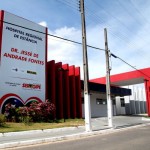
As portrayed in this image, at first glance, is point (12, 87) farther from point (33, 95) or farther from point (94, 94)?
point (94, 94)

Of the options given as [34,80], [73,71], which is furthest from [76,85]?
[34,80]

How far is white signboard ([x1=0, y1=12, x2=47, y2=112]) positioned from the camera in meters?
20.6

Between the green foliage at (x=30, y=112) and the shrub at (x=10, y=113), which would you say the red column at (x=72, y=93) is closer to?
the green foliage at (x=30, y=112)

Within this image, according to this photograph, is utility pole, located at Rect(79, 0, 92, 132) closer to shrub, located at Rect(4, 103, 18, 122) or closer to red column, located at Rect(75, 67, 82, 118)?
shrub, located at Rect(4, 103, 18, 122)

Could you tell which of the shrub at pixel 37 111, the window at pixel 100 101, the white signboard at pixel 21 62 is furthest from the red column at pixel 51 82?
the window at pixel 100 101

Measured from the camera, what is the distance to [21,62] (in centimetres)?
2178

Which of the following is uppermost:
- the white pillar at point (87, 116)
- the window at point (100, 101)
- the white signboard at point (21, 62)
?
the white signboard at point (21, 62)

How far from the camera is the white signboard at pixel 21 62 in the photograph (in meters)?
20.6

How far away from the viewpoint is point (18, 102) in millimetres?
21203

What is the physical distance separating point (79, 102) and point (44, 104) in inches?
287

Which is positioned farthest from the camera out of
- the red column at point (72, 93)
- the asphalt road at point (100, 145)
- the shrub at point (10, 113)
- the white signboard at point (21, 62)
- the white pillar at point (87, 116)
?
the red column at point (72, 93)

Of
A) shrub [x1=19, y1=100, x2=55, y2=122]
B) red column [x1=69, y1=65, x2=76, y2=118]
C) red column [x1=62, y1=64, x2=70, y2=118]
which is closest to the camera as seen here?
shrub [x1=19, y1=100, x2=55, y2=122]

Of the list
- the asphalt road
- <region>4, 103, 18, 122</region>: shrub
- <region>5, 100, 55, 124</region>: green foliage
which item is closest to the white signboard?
<region>4, 103, 18, 122</region>: shrub

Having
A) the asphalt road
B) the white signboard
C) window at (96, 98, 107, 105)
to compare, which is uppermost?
the white signboard
